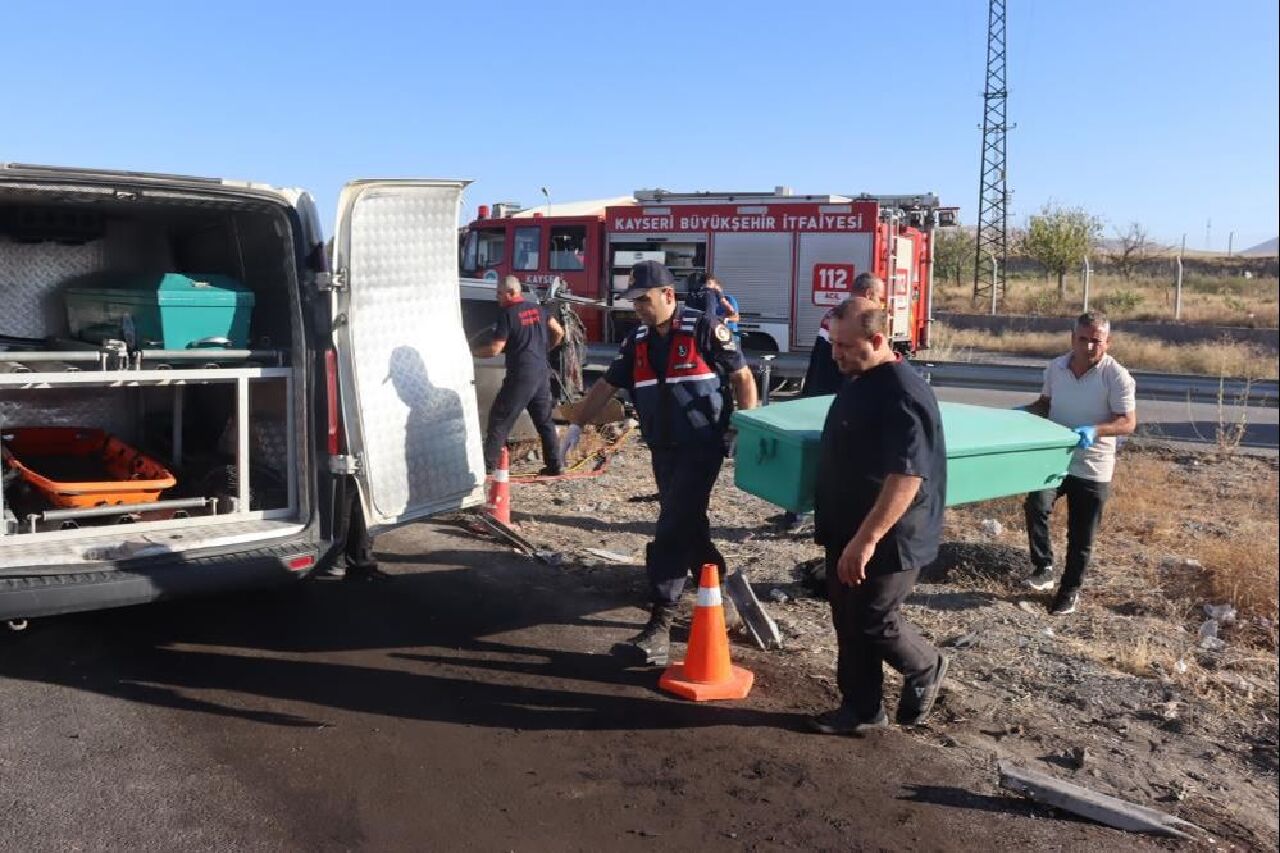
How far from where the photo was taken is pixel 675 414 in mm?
5219

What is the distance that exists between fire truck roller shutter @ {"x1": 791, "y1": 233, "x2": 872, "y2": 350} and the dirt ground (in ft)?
22.9

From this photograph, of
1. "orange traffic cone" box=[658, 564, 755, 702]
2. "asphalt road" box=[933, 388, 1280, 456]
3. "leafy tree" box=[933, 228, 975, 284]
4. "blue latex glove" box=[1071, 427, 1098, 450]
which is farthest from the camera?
"leafy tree" box=[933, 228, 975, 284]

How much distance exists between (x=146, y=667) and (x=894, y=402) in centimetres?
346

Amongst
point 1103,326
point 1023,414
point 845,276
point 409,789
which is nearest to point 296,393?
point 409,789

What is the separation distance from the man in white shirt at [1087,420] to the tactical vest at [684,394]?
2.05m

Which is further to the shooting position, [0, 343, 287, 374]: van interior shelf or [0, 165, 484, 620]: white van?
[0, 343, 287, 374]: van interior shelf

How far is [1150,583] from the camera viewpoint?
22.5 feet

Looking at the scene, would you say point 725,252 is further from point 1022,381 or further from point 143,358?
point 143,358

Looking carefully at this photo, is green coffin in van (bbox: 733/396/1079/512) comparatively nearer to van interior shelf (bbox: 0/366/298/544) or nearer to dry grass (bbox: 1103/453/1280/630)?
dry grass (bbox: 1103/453/1280/630)

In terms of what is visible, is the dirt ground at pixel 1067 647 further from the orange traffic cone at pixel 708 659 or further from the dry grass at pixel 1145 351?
the dry grass at pixel 1145 351

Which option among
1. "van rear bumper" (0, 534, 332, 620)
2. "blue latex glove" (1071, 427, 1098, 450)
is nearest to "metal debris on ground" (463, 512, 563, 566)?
"van rear bumper" (0, 534, 332, 620)

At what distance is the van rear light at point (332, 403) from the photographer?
206 inches

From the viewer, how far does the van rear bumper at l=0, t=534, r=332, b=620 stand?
4.52 metres

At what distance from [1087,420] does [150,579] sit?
4.67m
